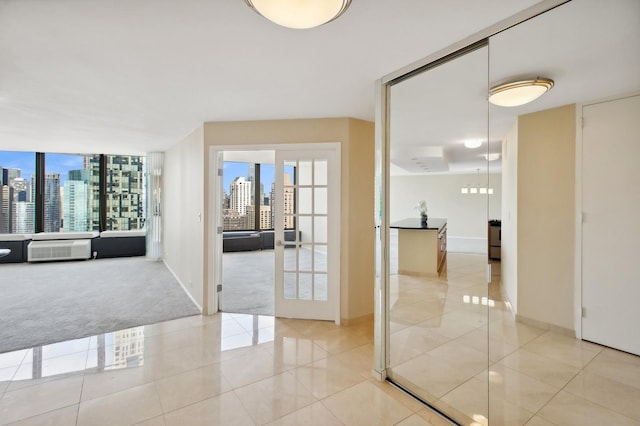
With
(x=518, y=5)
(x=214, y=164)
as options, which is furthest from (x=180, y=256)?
(x=518, y=5)

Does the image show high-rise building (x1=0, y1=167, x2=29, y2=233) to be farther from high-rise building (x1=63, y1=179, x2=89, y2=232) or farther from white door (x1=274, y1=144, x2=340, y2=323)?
white door (x1=274, y1=144, x2=340, y2=323)

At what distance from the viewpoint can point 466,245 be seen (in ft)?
8.57

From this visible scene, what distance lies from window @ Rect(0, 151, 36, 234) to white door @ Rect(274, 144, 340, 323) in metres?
7.17

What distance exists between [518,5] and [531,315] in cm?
243

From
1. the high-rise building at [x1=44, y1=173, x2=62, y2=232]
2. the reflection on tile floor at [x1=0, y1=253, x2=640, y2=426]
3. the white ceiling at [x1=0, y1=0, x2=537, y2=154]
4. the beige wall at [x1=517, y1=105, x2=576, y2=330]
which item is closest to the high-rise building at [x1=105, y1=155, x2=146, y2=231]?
the high-rise building at [x1=44, y1=173, x2=62, y2=232]

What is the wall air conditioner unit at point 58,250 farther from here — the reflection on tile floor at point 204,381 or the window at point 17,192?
the reflection on tile floor at point 204,381

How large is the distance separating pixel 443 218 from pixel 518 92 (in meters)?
1.17

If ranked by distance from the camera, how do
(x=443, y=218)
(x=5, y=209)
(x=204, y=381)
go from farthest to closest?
(x=5, y=209) → (x=443, y=218) → (x=204, y=381)

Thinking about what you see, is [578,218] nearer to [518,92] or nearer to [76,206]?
[518,92]

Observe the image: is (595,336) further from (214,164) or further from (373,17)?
(214,164)

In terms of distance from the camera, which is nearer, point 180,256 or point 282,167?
point 282,167

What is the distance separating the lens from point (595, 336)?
7.72 feet

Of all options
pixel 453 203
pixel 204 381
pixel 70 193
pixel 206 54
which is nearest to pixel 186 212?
pixel 204 381

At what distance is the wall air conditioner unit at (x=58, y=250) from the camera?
21.8 ft
